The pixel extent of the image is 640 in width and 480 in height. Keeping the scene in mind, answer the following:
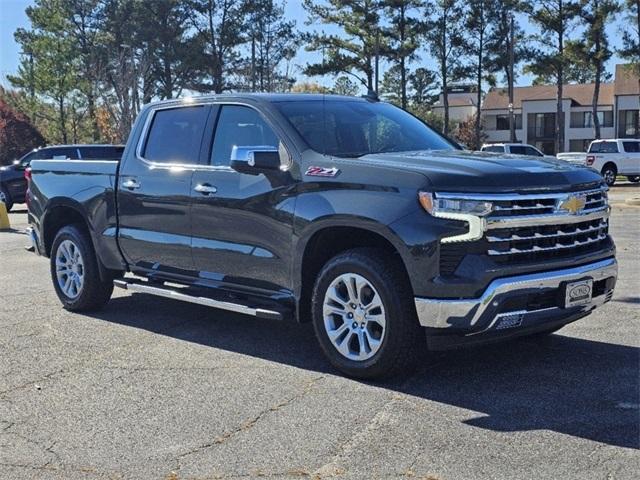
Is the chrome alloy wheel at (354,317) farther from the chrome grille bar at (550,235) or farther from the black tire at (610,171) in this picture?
the black tire at (610,171)

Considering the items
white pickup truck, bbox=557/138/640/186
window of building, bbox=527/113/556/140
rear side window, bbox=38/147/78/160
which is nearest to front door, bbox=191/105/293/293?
rear side window, bbox=38/147/78/160

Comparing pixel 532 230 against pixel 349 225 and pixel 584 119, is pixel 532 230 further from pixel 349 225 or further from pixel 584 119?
pixel 584 119

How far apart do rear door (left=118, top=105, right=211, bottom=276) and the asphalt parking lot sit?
2.29ft

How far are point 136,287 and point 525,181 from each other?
3.61 metres

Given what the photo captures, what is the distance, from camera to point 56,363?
580 cm

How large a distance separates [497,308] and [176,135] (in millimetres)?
3346

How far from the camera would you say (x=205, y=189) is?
605cm

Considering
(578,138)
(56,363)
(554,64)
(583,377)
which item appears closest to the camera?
(583,377)

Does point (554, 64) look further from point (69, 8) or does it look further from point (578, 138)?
point (69, 8)

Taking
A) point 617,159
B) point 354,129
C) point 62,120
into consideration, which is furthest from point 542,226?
point 62,120

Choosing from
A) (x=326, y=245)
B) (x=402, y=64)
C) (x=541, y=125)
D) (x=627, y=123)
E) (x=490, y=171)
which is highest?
(x=402, y=64)

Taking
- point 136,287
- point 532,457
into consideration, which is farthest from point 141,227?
point 532,457

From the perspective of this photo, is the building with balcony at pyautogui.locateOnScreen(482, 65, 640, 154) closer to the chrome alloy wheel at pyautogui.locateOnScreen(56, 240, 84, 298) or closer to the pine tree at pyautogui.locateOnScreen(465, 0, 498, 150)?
the pine tree at pyautogui.locateOnScreen(465, 0, 498, 150)

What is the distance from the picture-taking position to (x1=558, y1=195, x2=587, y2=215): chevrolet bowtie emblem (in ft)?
16.1
